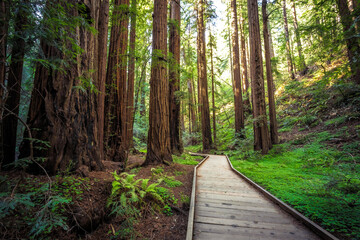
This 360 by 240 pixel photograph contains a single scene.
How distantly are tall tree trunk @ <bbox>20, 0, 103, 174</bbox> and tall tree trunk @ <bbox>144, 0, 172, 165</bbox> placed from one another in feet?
8.17

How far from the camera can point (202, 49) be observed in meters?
13.1

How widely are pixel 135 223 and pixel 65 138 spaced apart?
182 cm

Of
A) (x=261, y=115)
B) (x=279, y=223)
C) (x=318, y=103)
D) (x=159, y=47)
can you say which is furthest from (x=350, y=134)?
(x=159, y=47)

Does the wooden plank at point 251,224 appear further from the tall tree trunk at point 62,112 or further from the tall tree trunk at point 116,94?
the tall tree trunk at point 116,94

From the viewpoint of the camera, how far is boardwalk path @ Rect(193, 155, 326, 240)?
2443 mm

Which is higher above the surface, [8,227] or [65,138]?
[65,138]

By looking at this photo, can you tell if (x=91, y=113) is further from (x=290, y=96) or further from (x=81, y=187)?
(x=290, y=96)

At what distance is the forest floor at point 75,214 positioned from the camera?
1688mm

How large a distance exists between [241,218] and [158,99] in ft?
13.9

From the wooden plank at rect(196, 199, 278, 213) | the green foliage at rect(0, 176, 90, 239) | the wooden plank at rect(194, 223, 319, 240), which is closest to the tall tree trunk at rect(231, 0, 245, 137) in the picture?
the wooden plank at rect(196, 199, 278, 213)

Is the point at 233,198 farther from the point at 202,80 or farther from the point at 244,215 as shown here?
the point at 202,80

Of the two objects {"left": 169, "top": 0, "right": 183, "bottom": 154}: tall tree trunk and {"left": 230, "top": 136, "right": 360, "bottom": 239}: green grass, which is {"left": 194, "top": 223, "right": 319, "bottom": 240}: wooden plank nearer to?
{"left": 230, "top": 136, "right": 360, "bottom": 239}: green grass

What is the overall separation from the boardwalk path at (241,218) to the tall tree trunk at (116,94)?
11.3 feet

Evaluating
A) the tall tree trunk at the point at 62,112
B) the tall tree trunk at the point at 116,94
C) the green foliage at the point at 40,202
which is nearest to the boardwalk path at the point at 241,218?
the green foliage at the point at 40,202
